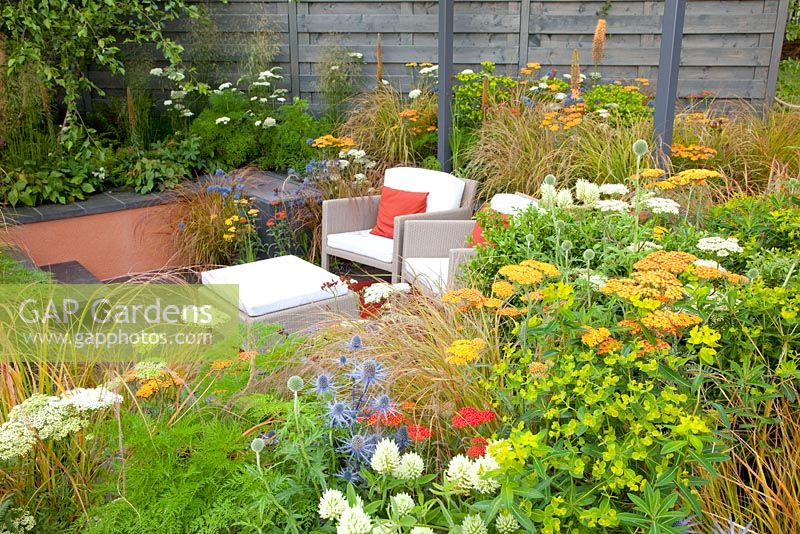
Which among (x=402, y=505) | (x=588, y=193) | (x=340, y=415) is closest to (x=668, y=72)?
(x=588, y=193)

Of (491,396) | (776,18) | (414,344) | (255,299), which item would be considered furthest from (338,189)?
(776,18)

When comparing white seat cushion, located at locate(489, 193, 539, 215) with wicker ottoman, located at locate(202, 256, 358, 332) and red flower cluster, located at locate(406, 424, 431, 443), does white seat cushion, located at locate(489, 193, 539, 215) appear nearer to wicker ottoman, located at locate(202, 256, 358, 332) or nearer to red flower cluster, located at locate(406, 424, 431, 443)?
wicker ottoman, located at locate(202, 256, 358, 332)

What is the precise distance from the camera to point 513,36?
7.04 metres

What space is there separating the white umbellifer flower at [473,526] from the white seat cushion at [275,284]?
209cm

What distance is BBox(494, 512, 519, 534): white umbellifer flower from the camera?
1.51 metres

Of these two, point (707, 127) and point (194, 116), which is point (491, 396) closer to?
point (707, 127)

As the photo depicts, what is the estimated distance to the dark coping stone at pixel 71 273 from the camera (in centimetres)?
497

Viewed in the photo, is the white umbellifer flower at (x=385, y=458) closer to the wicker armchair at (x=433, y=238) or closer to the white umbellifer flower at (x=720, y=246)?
the white umbellifer flower at (x=720, y=246)

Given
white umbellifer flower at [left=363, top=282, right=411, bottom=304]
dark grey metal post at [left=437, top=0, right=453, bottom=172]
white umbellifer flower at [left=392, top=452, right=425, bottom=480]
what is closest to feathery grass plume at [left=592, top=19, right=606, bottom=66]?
dark grey metal post at [left=437, top=0, right=453, bottom=172]

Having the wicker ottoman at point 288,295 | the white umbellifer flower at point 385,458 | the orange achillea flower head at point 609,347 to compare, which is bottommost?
the wicker ottoman at point 288,295

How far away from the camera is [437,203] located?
4.90 meters

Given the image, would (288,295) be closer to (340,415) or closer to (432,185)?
(432,185)

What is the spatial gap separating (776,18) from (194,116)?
561 centimetres

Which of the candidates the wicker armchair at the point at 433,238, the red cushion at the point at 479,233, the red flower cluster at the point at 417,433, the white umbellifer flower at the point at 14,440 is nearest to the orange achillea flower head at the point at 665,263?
the red flower cluster at the point at 417,433
